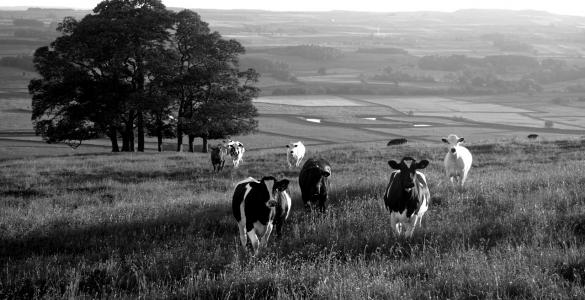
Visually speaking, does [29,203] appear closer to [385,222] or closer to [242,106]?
[385,222]

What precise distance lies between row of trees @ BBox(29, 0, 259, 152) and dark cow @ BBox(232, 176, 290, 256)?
28.2 m

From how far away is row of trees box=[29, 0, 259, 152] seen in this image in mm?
39406

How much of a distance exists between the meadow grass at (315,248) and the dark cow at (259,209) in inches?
12.7

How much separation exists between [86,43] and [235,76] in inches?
408

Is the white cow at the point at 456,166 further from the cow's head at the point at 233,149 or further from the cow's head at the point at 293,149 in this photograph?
the cow's head at the point at 233,149

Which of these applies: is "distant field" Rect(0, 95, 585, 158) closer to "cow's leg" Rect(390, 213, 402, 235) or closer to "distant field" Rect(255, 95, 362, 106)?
"distant field" Rect(255, 95, 362, 106)

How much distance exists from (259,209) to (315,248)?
1.40 m

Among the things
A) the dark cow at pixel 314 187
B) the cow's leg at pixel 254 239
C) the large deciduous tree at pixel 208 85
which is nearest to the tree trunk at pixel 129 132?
the large deciduous tree at pixel 208 85

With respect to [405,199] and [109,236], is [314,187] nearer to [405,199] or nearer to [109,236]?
[405,199]

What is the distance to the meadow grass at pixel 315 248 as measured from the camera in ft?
26.1

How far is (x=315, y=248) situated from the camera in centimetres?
1056

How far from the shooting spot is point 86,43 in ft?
129

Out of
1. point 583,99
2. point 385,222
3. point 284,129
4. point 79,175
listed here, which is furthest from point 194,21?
point 583,99

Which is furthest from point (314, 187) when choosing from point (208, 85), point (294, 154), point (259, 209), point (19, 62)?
point (19, 62)
